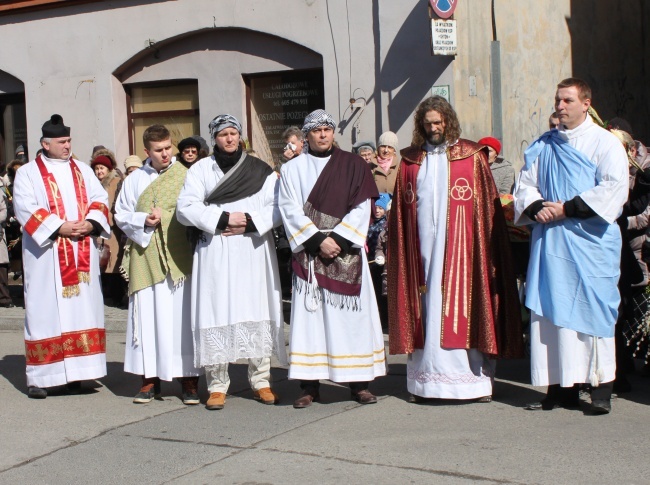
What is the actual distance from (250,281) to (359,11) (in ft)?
22.1

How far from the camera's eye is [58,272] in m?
8.00

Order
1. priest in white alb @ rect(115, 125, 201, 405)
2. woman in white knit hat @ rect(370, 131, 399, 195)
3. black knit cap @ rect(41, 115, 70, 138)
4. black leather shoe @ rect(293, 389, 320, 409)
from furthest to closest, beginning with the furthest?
woman in white knit hat @ rect(370, 131, 399, 195), black knit cap @ rect(41, 115, 70, 138), priest in white alb @ rect(115, 125, 201, 405), black leather shoe @ rect(293, 389, 320, 409)

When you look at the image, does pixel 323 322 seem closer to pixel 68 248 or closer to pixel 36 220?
pixel 68 248

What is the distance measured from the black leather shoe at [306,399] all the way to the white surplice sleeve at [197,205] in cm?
127

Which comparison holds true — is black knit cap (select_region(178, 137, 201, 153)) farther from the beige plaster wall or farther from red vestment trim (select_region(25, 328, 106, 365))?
the beige plaster wall

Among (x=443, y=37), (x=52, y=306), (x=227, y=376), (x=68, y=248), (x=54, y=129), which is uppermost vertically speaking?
(x=443, y=37)

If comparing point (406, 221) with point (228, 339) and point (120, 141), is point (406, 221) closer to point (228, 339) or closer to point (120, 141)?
point (228, 339)

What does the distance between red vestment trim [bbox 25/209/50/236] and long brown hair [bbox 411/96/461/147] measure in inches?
111

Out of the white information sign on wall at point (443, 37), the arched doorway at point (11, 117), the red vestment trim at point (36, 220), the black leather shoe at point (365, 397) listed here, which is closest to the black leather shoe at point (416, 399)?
the black leather shoe at point (365, 397)

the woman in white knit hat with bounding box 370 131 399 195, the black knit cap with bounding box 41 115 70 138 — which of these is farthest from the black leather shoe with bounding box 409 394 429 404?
the woman in white knit hat with bounding box 370 131 399 195

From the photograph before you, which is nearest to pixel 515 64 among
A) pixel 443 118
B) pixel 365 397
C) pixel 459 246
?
pixel 443 118

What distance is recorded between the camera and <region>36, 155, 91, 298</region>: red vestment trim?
800 centimetres

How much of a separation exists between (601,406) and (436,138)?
6.65 feet

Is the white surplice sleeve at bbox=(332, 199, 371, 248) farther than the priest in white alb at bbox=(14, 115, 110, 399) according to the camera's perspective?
No
